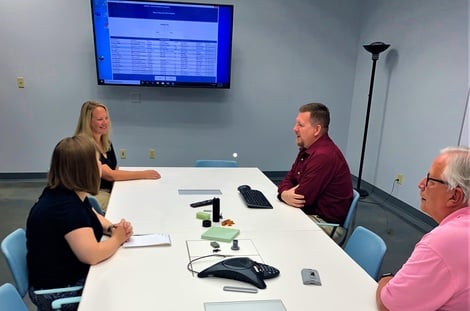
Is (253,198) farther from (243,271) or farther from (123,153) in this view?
(123,153)

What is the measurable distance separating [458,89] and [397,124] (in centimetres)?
90

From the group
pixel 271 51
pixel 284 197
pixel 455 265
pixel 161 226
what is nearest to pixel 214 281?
pixel 161 226

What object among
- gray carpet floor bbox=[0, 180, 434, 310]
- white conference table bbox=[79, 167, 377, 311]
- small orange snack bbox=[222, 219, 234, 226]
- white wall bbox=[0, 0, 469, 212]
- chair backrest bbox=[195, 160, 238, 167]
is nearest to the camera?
white conference table bbox=[79, 167, 377, 311]

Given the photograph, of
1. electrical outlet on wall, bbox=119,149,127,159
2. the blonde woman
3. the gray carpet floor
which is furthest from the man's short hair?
electrical outlet on wall, bbox=119,149,127,159

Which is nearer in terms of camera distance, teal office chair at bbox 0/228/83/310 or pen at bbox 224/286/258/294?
pen at bbox 224/286/258/294

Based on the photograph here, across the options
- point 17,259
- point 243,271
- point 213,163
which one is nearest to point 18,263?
point 17,259

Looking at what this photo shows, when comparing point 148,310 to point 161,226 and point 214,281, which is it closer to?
point 214,281

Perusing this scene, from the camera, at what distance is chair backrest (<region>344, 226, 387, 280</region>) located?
1621mm

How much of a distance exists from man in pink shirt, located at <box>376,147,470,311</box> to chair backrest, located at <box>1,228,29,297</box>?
139 cm

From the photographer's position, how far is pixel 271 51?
4.83m

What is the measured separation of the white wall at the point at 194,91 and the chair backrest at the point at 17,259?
329cm

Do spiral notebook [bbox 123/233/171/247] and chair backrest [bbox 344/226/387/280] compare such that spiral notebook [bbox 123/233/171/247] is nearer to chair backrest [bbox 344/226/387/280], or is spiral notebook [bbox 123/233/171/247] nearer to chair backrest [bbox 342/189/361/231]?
chair backrest [bbox 344/226/387/280]

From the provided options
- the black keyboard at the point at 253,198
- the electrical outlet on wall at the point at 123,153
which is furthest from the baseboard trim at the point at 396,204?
the black keyboard at the point at 253,198

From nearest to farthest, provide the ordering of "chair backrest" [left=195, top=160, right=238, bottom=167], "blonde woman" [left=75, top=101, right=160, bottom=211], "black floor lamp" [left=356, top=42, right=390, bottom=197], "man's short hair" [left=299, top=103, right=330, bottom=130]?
"man's short hair" [left=299, top=103, right=330, bottom=130]
"blonde woman" [left=75, top=101, right=160, bottom=211]
"chair backrest" [left=195, top=160, right=238, bottom=167]
"black floor lamp" [left=356, top=42, right=390, bottom=197]
